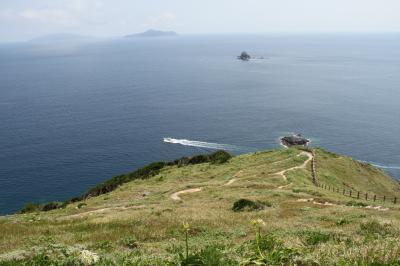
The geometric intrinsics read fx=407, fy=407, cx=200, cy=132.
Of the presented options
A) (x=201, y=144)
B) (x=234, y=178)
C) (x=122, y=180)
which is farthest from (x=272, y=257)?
(x=201, y=144)

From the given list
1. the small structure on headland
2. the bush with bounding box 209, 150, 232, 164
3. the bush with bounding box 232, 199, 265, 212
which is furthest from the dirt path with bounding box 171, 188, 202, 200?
the small structure on headland

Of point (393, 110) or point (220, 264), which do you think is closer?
point (220, 264)

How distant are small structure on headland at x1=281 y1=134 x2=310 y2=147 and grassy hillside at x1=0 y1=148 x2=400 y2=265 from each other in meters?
57.7

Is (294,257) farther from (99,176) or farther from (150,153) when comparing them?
(150,153)

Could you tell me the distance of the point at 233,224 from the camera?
76.0 feet

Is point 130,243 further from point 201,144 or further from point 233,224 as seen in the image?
point 201,144

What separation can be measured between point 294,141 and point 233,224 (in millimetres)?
110682

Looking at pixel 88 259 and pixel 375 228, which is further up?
pixel 88 259

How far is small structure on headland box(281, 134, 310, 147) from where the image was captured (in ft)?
424

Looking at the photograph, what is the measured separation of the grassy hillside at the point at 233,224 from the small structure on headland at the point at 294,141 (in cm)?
5768

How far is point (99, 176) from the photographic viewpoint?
112688mm

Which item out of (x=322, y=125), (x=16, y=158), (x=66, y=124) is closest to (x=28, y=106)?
(x=66, y=124)

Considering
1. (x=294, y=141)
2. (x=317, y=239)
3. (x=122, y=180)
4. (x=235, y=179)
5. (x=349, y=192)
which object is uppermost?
(x=317, y=239)

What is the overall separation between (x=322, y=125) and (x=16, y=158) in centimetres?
10624
